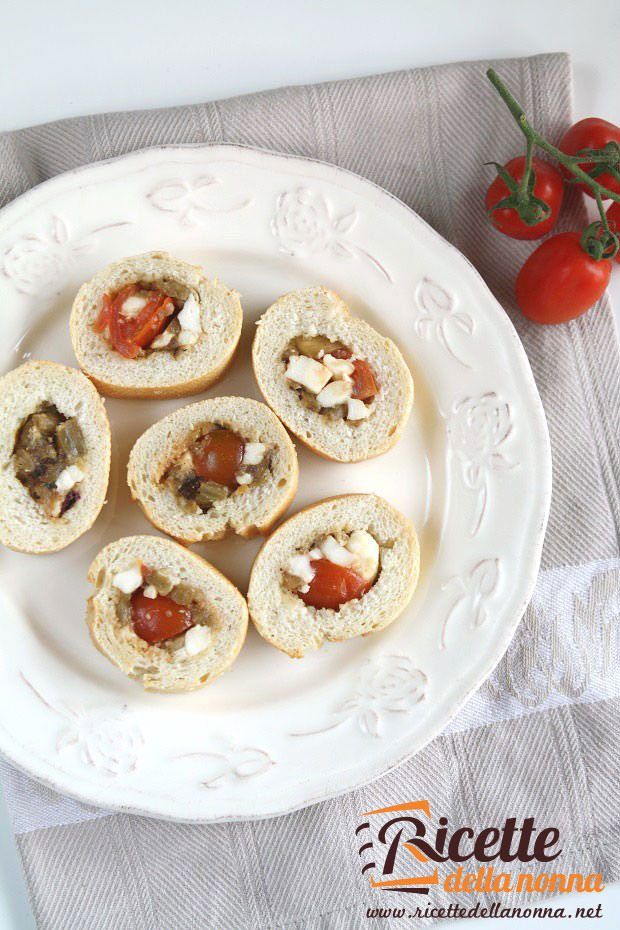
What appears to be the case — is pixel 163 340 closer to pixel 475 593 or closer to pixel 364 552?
pixel 364 552

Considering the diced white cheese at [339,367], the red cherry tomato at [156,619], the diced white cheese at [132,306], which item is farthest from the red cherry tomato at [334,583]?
the diced white cheese at [132,306]

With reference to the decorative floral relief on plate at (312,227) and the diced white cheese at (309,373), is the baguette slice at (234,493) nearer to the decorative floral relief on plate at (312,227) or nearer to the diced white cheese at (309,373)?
the diced white cheese at (309,373)

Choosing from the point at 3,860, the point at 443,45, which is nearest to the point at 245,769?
the point at 3,860

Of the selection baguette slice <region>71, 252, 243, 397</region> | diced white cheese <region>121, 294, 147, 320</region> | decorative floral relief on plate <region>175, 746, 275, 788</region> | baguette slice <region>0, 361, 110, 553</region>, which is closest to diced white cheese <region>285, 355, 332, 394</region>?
baguette slice <region>71, 252, 243, 397</region>

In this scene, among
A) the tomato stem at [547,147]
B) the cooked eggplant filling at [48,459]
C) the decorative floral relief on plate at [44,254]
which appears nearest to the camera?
the tomato stem at [547,147]

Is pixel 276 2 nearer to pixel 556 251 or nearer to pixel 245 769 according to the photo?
pixel 556 251

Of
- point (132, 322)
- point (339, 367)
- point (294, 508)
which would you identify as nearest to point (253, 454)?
point (294, 508)

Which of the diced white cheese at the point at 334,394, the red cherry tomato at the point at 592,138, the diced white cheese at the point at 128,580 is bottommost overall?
the diced white cheese at the point at 128,580
